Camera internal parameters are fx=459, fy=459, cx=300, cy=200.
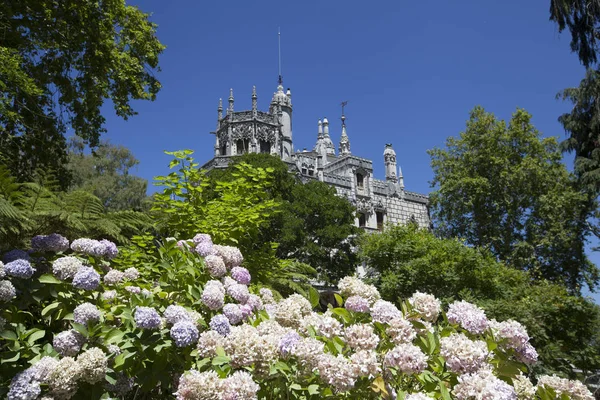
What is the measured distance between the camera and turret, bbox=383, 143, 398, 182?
148 ft

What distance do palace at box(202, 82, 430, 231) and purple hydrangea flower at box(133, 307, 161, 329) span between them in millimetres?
29964

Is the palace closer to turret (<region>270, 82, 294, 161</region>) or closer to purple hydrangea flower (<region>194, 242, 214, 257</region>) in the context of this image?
turret (<region>270, 82, 294, 161</region>)

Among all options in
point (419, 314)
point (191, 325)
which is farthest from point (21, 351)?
point (419, 314)

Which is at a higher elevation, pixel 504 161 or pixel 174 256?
pixel 504 161

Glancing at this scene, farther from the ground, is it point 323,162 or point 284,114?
point 284,114

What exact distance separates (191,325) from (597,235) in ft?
88.4

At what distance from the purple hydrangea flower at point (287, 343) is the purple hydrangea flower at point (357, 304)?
0.61m

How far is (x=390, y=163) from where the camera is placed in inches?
1810

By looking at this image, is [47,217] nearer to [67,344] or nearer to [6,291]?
[6,291]

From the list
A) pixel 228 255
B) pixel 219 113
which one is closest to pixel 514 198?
pixel 219 113

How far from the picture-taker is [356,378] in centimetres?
265

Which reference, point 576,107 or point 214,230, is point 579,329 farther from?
point 576,107

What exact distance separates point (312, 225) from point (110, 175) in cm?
1749

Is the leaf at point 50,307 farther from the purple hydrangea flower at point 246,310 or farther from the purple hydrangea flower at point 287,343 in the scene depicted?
the purple hydrangea flower at point 287,343
